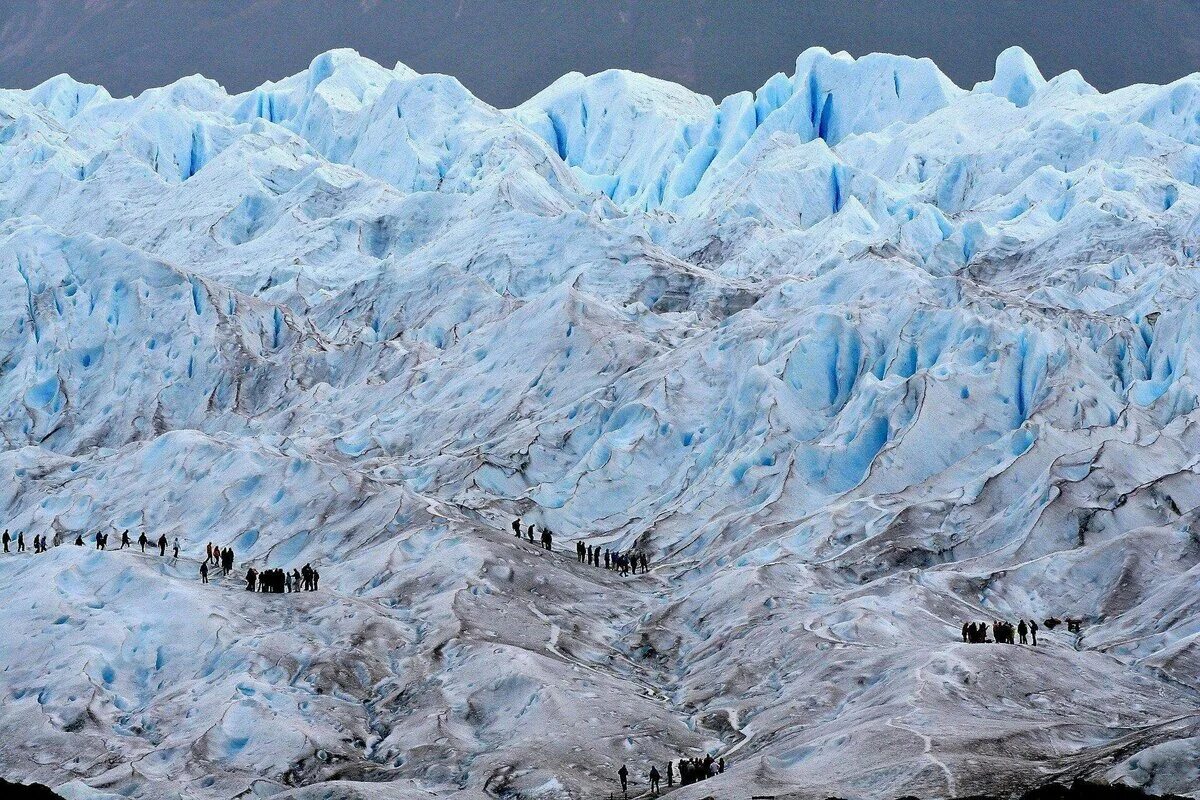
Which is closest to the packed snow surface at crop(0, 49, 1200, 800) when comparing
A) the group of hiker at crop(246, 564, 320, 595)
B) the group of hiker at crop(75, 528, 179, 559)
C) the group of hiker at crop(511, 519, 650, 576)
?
the group of hiker at crop(511, 519, 650, 576)

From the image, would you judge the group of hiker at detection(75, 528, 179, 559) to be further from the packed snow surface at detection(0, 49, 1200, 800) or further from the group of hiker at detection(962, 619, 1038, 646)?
the group of hiker at detection(962, 619, 1038, 646)

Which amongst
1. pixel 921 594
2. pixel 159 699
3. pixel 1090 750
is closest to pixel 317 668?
pixel 159 699

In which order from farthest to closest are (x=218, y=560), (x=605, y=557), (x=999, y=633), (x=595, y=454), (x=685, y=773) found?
(x=595, y=454), (x=605, y=557), (x=218, y=560), (x=999, y=633), (x=685, y=773)

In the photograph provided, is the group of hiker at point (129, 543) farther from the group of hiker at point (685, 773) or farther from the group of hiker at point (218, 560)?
the group of hiker at point (685, 773)

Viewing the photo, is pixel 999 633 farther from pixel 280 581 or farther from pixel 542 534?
pixel 280 581

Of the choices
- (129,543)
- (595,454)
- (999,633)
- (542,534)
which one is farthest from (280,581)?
(999,633)

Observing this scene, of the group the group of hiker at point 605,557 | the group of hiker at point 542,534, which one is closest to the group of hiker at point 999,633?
the group of hiker at point 605,557

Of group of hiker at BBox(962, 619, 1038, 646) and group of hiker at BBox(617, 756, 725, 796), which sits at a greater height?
group of hiker at BBox(962, 619, 1038, 646)
